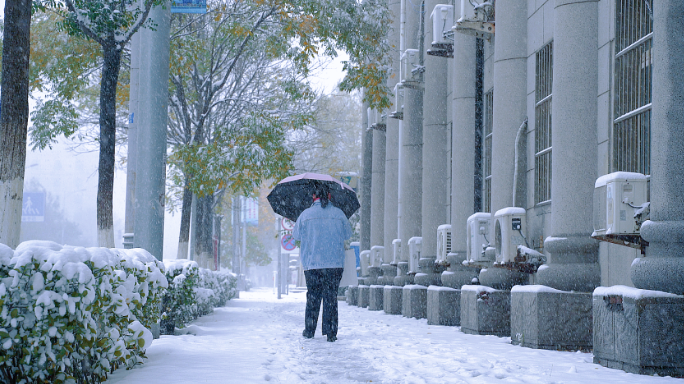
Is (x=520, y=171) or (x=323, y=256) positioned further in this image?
(x=520, y=171)

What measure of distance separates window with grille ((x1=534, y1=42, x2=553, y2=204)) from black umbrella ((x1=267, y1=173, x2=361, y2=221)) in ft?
8.46

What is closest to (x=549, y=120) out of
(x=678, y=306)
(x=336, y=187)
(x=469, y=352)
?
(x=336, y=187)

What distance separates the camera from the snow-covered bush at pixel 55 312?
15.1 feet

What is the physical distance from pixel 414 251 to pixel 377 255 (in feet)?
21.2

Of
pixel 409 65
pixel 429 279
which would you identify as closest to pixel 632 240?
pixel 429 279

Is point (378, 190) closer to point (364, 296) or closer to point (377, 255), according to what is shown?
point (377, 255)

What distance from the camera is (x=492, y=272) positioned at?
37.1 feet

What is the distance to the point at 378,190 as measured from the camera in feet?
85.1

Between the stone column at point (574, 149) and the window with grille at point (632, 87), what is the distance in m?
0.34

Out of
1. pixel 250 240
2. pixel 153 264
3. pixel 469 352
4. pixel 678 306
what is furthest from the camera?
pixel 250 240

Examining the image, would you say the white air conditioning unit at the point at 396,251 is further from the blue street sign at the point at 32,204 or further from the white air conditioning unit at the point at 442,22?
the blue street sign at the point at 32,204

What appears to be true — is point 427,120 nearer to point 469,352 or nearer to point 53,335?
point 469,352

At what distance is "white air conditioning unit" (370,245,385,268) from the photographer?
24.0 metres

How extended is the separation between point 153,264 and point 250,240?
214 feet
